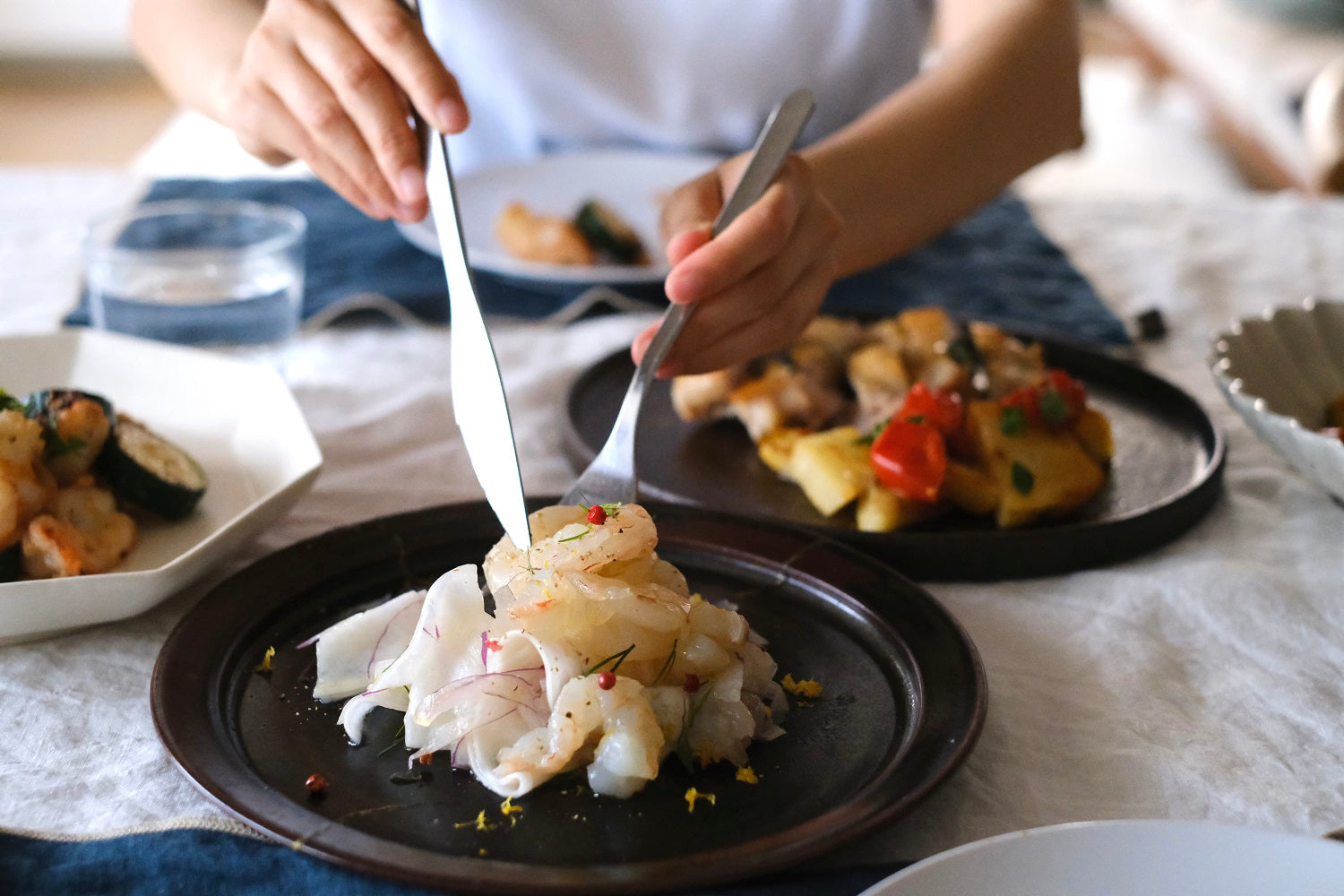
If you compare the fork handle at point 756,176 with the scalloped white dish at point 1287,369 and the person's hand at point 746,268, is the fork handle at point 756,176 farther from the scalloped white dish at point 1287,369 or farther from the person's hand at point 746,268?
the scalloped white dish at point 1287,369

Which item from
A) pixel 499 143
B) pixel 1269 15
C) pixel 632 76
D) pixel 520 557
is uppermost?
pixel 520 557

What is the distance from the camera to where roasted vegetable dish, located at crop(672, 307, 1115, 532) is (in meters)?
1.31

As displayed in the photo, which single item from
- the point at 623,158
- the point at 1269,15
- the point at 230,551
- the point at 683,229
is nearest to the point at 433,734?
the point at 230,551

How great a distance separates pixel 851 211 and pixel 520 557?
0.90m

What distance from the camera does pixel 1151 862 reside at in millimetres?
746

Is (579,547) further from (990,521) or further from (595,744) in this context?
(990,521)

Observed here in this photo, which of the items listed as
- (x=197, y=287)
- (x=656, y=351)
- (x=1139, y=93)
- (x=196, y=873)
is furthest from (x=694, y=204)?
(x=1139, y=93)

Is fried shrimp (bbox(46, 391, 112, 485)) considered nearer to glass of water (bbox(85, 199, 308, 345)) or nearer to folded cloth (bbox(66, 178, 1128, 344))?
glass of water (bbox(85, 199, 308, 345))

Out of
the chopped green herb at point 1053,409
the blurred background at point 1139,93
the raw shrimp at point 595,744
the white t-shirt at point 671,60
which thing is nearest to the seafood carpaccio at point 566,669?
the raw shrimp at point 595,744

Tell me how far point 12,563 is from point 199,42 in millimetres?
1009

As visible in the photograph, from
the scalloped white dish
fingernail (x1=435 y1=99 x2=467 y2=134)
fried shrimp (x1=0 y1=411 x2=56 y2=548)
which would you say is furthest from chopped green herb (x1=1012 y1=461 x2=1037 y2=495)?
fried shrimp (x1=0 y1=411 x2=56 y2=548)

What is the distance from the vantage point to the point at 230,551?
1125 mm

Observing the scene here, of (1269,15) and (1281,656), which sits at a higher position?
(1281,656)

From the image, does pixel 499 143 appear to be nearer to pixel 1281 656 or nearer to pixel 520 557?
pixel 520 557
